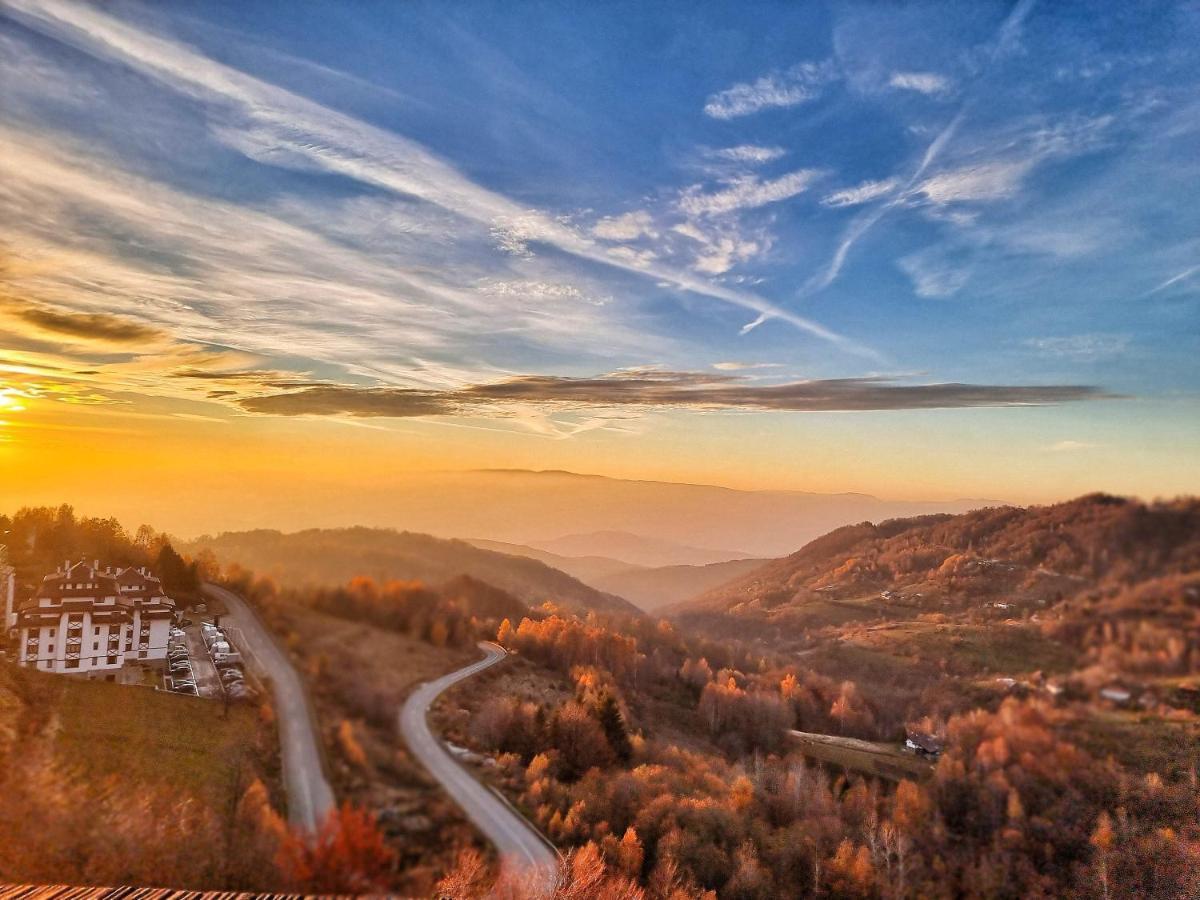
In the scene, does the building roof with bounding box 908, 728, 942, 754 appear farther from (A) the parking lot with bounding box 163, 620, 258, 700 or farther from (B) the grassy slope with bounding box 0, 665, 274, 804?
(A) the parking lot with bounding box 163, 620, 258, 700

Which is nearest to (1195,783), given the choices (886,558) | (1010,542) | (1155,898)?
(1155,898)

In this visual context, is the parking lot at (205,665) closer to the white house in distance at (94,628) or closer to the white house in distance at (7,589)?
the white house in distance at (94,628)

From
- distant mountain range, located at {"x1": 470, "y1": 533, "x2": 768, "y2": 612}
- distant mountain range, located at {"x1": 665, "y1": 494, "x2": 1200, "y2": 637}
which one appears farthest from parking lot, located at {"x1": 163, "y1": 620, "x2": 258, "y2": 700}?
distant mountain range, located at {"x1": 470, "y1": 533, "x2": 768, "y2": 612}

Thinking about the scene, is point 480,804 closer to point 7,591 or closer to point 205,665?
point 205,665

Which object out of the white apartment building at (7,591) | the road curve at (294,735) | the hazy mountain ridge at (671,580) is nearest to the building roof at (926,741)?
the road curve at (294,735)

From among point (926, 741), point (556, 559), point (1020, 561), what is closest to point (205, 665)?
point (926, 741)

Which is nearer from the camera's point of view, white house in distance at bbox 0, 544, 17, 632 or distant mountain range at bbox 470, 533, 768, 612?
white house in distance at bbox 0, 544, 17, 632

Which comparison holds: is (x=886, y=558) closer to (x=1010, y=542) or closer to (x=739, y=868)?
(x=1010, y=542)
